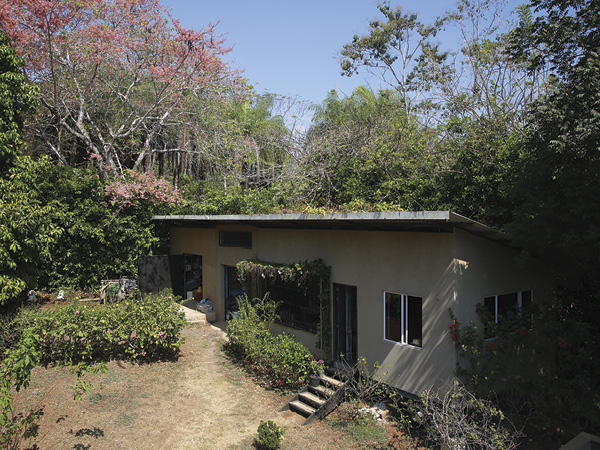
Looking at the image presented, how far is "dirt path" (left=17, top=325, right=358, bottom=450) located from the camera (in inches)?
285

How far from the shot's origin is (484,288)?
308 inches

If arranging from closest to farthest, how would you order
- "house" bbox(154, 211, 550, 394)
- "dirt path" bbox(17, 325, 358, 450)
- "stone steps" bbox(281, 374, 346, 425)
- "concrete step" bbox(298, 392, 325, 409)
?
"dirt path" bbox(17, 325, 358, 450) < "house" bbox(154, 211, 550, 394) < "stone steps" bbox(281, 374, 346, 425) < "concrete step" bbox(298, 392, 325, 409)

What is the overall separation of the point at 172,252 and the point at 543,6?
1427cm

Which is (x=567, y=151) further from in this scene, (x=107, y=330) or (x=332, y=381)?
(x=107, y=330)

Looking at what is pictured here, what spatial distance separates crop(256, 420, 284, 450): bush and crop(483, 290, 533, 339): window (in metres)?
Result: 4.11

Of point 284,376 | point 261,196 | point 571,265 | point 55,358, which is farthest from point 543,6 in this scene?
point 55,358

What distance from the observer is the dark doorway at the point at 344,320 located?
9.78 metres

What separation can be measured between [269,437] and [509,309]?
526cm

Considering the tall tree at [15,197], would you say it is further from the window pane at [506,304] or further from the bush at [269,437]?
the window pane at [506,304]

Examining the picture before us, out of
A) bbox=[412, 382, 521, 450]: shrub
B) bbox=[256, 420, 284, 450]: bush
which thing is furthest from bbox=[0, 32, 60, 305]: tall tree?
bbox=[412, 382, 521, 450]: shrub

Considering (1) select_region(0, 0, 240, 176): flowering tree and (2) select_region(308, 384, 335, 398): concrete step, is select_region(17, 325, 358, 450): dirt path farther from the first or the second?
(1) select_region(0, 0, 240, 176): flowering tree

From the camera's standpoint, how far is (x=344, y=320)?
9.89 metres

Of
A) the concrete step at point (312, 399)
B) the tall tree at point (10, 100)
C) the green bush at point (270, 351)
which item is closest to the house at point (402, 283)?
the green bush at point (270, 351)

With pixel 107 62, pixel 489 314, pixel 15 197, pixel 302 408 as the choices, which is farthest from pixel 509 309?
pixel 107 62
